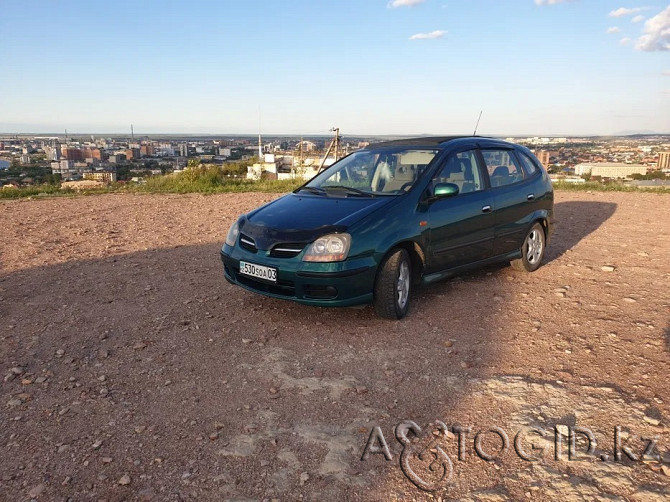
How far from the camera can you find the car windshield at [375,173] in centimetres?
491

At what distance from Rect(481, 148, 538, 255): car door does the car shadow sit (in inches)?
47.0

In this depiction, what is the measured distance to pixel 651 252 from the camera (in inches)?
278

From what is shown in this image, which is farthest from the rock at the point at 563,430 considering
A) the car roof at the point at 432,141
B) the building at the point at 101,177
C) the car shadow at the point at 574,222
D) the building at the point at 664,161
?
the building at the point at 664,161

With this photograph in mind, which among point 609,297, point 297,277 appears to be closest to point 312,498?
point 297,277

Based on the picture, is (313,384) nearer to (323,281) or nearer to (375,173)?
(323,281)

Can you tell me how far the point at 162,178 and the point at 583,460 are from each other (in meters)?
14.8

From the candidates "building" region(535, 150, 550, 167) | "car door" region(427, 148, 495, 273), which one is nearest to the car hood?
"car door" region(427, 148, 495, 273)

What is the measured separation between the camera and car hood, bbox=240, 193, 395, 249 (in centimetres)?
423

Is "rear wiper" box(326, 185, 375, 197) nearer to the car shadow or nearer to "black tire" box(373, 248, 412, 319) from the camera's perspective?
"black tire" box(373, 248, 412, 319)

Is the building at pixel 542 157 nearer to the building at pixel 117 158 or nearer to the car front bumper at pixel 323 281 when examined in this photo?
the car front bumper at pixel 323 281

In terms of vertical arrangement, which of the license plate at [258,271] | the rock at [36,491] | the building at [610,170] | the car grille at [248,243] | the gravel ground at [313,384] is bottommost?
the rock at [36,491]

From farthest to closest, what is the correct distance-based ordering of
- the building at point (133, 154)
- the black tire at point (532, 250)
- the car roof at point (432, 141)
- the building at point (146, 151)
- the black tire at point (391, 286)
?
1. the building at point (146, 151)
2. the building at point (133, 154)
3. the black tire at point (532, 250)
4. the car roof at point (432, 141)
5. the black tire at point (391, 286)

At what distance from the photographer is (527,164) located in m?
6.22

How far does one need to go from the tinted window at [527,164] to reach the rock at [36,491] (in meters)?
5.56
